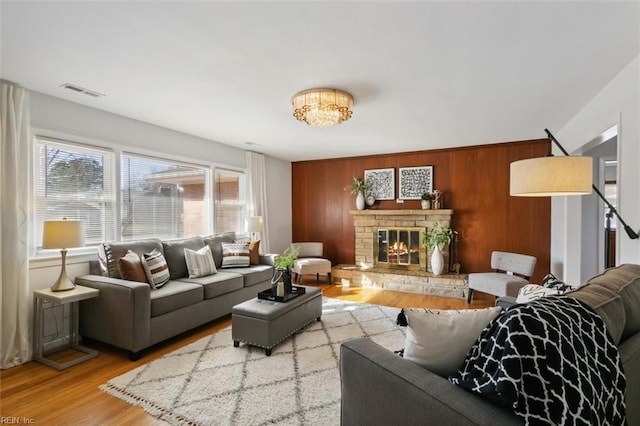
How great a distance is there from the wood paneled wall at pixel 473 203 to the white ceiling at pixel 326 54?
1415 mm

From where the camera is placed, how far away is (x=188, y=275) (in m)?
3.72

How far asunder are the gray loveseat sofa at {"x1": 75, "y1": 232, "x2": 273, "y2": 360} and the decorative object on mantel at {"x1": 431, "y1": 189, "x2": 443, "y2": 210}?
10.6 ft

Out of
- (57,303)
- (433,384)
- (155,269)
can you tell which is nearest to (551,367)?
(433,384)

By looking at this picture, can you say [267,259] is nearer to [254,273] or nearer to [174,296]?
[254,273]

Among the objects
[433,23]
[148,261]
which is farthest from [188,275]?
[433,23]

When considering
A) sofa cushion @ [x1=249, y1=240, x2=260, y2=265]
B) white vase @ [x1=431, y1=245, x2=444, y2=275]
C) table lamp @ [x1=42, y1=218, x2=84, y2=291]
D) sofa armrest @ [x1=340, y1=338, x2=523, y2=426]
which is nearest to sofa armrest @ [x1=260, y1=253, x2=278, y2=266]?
sofa cushion @ [x1=249, y1=240, x2=260, y2=265]

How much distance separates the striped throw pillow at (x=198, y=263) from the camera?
361 centimetres

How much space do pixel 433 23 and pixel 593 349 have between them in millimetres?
1710

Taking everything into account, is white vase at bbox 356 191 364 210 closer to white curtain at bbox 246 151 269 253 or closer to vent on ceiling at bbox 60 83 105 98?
white curtain at bbox 246 151 269 253

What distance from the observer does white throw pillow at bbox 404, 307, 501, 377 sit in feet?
3.93

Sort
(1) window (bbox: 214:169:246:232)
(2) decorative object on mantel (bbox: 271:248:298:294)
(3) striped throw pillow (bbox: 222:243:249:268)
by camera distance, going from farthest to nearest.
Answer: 1. (1) window (bbox: 214:169:246:232)
2. (3) striped throw pillow (bbox: 222:243:249:268)
3. (2) decorative object on mantel (bbox: 271:248:298:294)

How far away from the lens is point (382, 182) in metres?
5.63

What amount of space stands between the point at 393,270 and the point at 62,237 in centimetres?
449

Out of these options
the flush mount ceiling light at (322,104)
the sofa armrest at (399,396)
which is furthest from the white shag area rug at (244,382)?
the flush mount ceiling light at (322,104)
